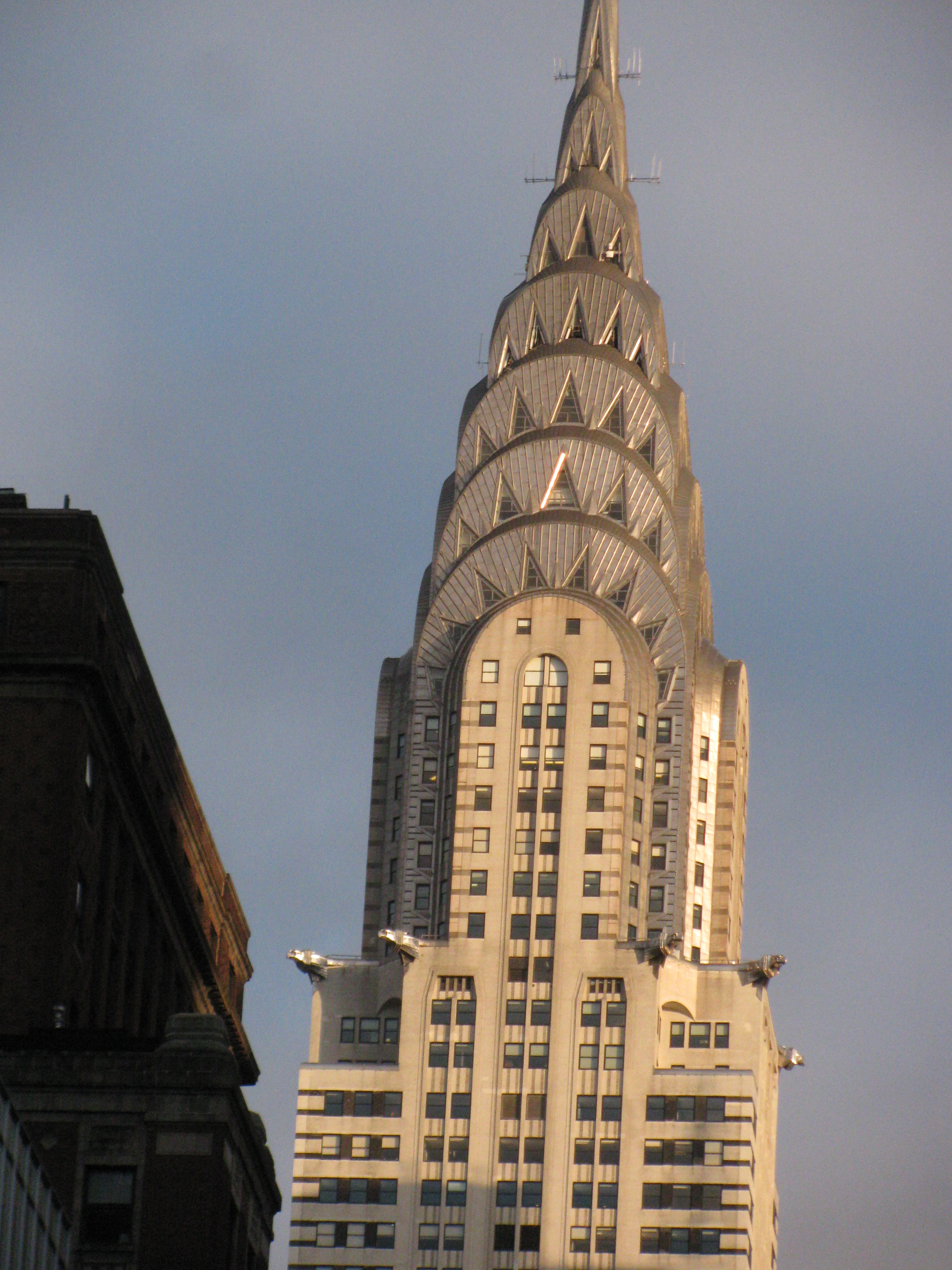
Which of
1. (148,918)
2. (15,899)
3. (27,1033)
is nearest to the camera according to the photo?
(27,1033)

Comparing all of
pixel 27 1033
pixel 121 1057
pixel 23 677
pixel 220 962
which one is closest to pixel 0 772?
pixel 23 677

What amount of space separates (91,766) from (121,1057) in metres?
25.3

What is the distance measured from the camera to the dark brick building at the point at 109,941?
94.9m

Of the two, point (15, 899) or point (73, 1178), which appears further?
point (15, 899)

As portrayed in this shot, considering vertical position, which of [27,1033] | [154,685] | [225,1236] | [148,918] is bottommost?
[225,1236]

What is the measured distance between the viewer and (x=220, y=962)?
152625 mm

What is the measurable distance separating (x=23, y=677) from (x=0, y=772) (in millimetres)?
3384

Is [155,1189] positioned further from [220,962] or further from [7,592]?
[220,962]

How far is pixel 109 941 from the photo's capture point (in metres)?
122

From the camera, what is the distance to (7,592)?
11725 centimetres

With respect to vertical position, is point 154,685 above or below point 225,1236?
above

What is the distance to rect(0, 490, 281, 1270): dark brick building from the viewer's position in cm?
9494

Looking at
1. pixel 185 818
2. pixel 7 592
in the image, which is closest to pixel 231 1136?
pixel 7 592

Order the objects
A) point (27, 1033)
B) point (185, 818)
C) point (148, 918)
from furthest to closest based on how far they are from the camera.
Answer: point (185, 818) → point (148, 918) → point (27, 1033)
